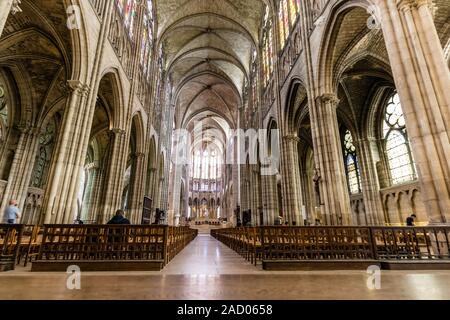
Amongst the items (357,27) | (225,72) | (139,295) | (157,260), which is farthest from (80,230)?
(225,72)

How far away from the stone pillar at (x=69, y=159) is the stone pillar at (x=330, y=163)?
8331mm

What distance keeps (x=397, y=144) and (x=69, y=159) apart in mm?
16722

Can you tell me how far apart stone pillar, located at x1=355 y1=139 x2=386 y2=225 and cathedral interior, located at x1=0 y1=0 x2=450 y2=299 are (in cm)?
9

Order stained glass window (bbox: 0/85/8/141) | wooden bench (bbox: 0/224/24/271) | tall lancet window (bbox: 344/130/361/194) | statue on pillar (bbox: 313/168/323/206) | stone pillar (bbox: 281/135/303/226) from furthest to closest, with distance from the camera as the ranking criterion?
tall lancet window (bbox: 344/130/361/194), stained glass window (bbox: 0/85/8/141), stone pillar (bbox: 281/135/303/226), statue on pillar (bbox: 313/168/323/206), wooden bench (bbox: 0/224/24/271)

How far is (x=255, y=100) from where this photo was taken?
20828 mm

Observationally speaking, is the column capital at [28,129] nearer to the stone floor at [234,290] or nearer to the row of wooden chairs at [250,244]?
the row of wooden chairs at [250,244]

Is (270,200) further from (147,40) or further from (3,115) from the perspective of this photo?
(3,115)

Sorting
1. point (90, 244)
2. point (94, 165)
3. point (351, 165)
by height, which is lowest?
point (90, 244)

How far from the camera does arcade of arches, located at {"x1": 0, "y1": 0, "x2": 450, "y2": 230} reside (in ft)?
16.9

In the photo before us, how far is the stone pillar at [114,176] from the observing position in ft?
34.8

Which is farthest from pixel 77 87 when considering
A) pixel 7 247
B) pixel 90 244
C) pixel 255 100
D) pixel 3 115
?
pixel 255 100

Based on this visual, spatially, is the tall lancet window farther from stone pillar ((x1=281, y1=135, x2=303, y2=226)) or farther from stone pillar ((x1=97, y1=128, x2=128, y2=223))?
stone pillar ((x1=97, y1=128, x2=128, y2=223))

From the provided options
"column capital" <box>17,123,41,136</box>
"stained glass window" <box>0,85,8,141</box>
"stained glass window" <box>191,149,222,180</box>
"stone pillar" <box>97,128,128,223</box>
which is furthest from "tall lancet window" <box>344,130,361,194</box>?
"stained glass window" <box>191,149,222,180</box>

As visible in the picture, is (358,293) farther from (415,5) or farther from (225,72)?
(225,72)
